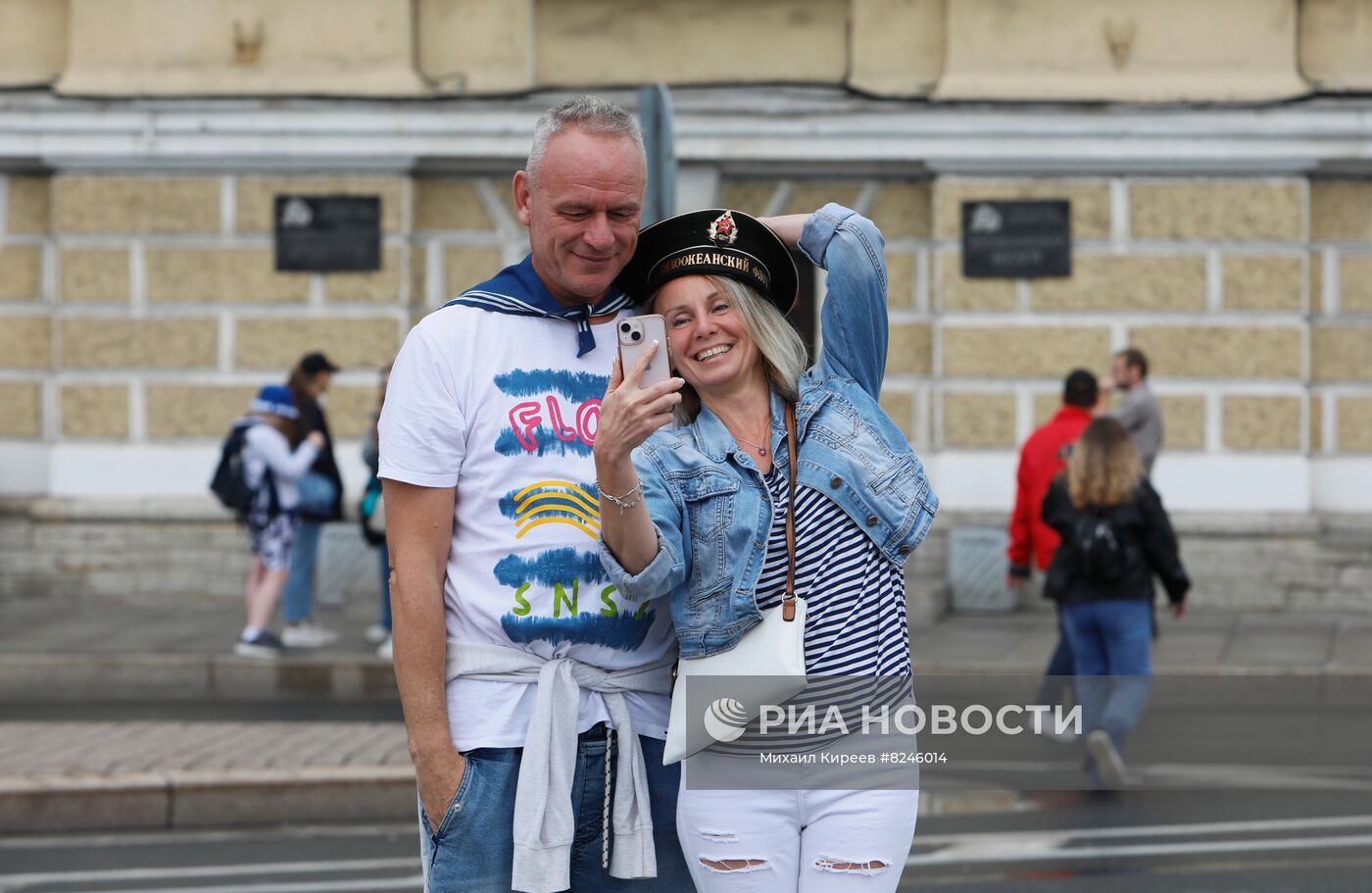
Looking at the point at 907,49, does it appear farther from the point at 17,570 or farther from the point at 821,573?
the point at 821,573

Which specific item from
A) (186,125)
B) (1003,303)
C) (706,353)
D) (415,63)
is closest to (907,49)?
(1003,303)

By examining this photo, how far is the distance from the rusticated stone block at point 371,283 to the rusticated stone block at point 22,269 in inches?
90.0

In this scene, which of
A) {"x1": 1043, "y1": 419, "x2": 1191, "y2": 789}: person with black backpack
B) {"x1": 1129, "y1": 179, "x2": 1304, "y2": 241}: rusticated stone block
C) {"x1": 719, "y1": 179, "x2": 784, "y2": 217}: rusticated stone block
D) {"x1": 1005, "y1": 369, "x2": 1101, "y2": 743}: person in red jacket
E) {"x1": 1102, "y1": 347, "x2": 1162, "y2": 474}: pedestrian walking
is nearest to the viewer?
{"x1": 1043, "y1": 419, "x2": 1191, "y2": 789}: person with black backpack

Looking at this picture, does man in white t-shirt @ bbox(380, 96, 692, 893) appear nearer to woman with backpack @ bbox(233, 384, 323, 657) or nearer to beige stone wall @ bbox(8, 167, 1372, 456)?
woman with backpack @ bbox(233, 384, 323, 657)

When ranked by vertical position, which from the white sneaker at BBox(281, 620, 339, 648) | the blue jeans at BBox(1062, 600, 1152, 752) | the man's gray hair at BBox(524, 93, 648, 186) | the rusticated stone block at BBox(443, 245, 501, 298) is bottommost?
the white sneaker at BBox(281, 620, 339, 648)

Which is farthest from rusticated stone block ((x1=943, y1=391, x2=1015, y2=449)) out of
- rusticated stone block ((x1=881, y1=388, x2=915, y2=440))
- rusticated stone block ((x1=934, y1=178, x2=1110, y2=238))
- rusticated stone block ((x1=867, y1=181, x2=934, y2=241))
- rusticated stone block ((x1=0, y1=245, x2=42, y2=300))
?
rusticated stone block ((x1=0, y1=245, x2=42, y2=300))

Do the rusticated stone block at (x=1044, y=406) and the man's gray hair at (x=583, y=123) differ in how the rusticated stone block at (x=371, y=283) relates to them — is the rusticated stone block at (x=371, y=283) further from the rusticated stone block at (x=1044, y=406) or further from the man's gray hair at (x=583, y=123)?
the man's gray hair at (x=583, y=123)

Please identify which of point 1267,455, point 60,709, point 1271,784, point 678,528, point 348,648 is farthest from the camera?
point 1267,455

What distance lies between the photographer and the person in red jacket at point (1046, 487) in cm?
909

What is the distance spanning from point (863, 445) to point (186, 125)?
37.7 ft

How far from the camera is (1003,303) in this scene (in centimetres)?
1348

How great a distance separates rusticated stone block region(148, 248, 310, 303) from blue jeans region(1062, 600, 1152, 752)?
7504mm

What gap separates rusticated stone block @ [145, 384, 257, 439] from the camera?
13.9 m

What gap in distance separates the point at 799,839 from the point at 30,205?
41.0 feet
